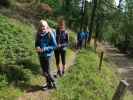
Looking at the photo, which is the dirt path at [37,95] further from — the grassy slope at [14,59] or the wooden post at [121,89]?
the wooden post at [121,89]

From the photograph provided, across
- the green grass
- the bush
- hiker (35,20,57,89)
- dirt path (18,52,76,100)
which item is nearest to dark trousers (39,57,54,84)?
hiker (35,20,57,89)

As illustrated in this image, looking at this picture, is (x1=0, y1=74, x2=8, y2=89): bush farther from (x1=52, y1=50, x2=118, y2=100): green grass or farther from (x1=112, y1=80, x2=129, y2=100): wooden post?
(x1=112, y1=80, x2=129, y2=100): wooden post

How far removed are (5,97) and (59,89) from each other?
94.7 inches

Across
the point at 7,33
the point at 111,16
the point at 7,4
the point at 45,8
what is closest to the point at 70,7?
the point at 111,16

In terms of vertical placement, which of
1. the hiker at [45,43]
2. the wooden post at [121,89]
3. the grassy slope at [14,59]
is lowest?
the grassy slope at [14,59]

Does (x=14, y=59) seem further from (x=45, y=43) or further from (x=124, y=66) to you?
(x=124, y=66)

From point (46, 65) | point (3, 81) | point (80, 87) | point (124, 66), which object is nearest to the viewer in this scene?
point (3, 81)

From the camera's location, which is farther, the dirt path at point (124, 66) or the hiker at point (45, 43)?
the dirt path at point (124, 66)

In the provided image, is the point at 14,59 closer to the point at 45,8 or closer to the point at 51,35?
the point at 51,35

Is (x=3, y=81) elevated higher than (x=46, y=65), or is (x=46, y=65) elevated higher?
(x=46, y=65)

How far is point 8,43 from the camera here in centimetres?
1366

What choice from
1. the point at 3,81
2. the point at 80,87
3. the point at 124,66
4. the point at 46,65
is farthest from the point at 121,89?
the point at 124,66

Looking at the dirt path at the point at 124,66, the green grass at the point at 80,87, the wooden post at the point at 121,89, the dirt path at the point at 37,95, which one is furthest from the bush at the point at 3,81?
the dirt path at the point at 124,66

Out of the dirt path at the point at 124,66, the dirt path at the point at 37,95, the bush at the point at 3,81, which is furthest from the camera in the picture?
the dirt path at the point at 124,66
